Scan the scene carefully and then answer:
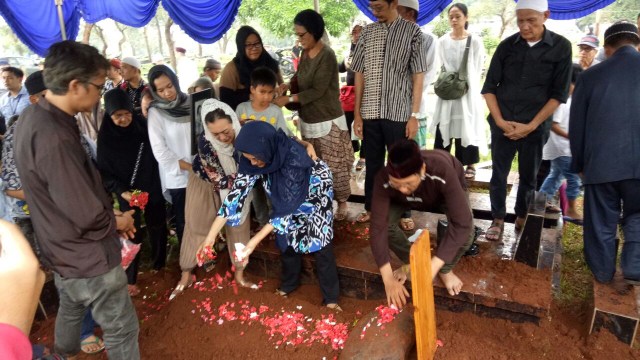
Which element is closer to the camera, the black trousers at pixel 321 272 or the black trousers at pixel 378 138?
the black trousers at pixel 321 272

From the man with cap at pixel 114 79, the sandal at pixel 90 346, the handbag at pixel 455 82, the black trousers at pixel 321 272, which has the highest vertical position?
the man with cap at pixel 114 79

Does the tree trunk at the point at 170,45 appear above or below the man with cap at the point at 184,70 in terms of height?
above

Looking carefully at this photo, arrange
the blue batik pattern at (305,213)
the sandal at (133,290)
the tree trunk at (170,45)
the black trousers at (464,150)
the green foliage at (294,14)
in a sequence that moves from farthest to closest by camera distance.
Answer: the green foliage at (294,14), the tree trunk at (170,45), the black trousers at (464,150), the sandal at (133,290), the blue batik pattern at (305,213)

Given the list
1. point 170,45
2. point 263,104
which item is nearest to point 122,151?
point 263,104

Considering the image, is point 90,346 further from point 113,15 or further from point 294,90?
point 113,15

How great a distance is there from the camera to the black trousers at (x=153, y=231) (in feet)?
11.4

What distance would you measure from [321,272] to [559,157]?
8.77 feet

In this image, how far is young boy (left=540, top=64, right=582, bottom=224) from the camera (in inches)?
155

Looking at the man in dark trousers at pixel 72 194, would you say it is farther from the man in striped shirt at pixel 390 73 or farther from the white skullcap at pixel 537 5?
the white skullcap at pixel 537 5

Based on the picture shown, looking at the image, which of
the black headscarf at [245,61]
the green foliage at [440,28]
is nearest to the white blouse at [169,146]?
the black headscarf at [245,61]

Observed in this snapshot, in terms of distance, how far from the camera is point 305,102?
11.9ft

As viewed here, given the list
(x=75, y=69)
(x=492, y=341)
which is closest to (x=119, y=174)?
(x=75, y=69)

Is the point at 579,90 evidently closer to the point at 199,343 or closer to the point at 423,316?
the point at 423,316

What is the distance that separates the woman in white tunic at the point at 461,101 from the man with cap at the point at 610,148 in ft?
5.48
